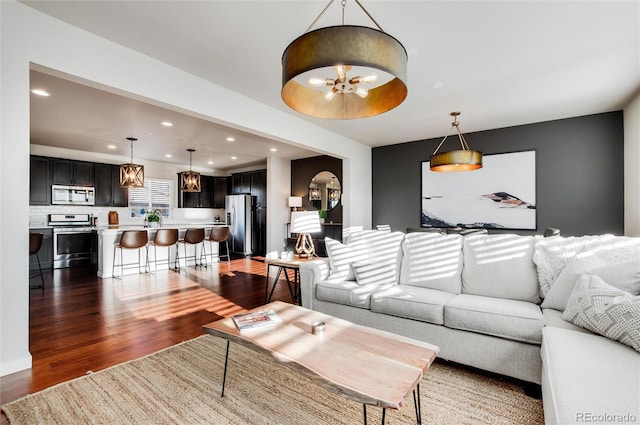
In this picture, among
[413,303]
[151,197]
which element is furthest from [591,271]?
[151,197]

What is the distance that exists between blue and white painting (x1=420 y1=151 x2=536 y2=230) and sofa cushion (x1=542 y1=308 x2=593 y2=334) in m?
3.34

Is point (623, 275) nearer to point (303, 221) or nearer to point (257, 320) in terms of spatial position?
point (257, 320)

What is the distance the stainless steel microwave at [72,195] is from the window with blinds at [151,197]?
85cm

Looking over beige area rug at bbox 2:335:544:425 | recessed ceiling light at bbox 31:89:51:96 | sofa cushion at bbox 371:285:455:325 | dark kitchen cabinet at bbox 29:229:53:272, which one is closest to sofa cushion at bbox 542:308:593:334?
beige area rug at bbox 2:335:544:425

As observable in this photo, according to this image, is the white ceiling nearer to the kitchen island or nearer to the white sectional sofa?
the white sectional sofa

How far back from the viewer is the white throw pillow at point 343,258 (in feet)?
10.2

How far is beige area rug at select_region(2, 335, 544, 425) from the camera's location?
1.69 meters

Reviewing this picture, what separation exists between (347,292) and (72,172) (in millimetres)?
7041

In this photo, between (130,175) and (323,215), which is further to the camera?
(323,215)

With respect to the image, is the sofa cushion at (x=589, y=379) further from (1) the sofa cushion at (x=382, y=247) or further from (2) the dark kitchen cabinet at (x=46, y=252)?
(2) the dark kitchen cabinet at (x=46, y=252)

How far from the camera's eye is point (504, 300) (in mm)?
2418

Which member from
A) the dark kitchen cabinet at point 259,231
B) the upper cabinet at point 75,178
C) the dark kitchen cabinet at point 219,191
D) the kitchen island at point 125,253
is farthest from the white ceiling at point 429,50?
the dark kitchen cabinet at point 219,191

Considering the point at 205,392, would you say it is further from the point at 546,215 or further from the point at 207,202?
the point at 207,202

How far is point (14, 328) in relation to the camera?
6.88 ft
